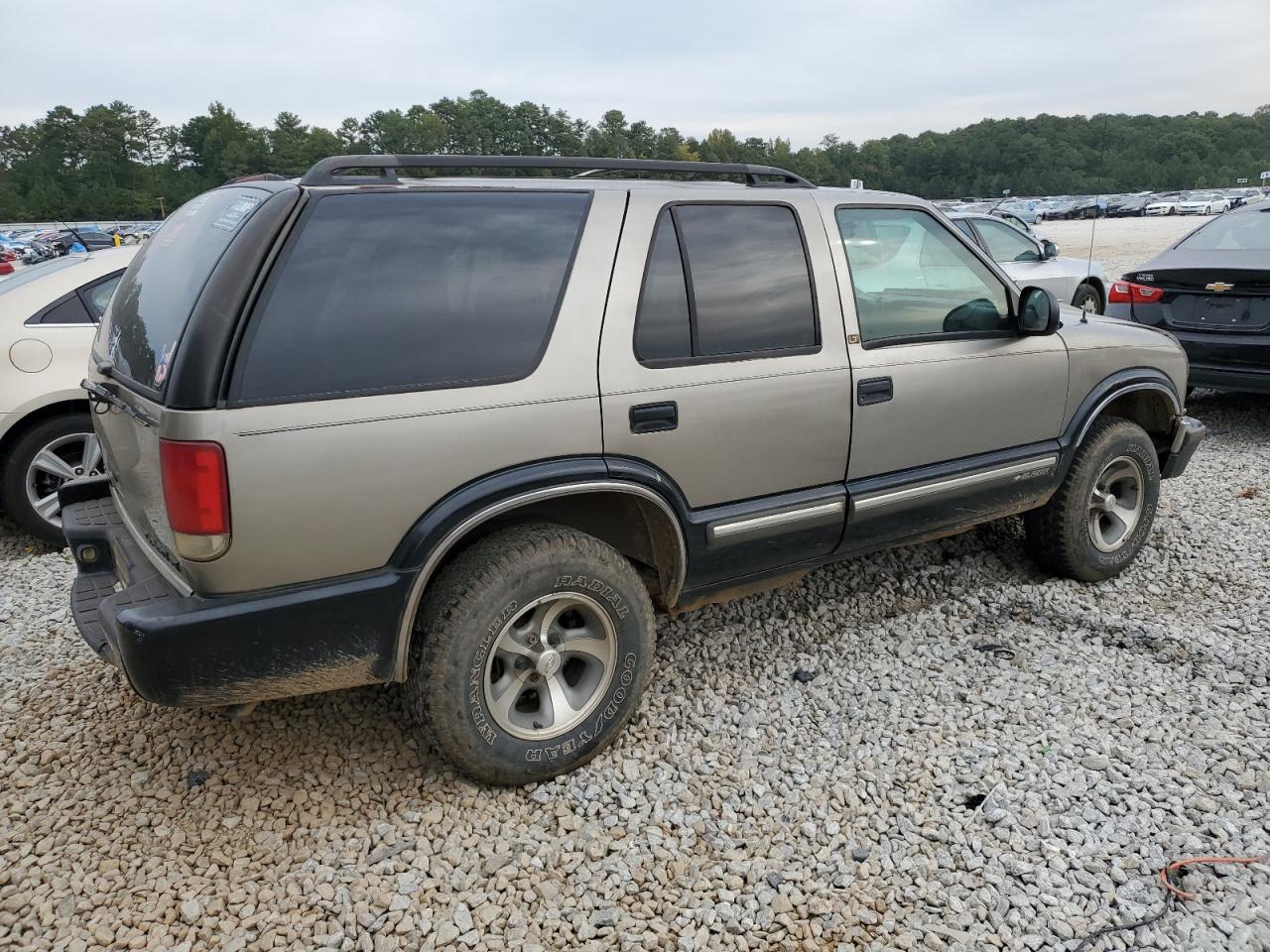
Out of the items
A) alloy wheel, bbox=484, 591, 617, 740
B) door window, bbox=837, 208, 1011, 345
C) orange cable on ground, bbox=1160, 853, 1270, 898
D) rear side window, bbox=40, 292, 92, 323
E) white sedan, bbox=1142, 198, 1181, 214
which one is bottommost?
orange cable on ground, bbox=1160, 853, 1270, 898

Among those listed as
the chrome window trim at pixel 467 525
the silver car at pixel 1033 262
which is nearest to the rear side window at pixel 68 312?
the chrome window trim at pixel 467 525

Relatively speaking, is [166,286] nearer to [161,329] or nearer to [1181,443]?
[161,329]

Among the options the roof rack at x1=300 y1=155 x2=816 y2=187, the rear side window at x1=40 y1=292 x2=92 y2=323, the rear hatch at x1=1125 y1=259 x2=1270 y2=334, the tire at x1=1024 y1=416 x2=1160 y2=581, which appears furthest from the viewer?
the rear hatch at x1=1125 y1=259 x2=1270 y2=334

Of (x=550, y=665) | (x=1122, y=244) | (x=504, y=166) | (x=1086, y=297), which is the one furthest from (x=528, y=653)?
(x=1122, y=244)

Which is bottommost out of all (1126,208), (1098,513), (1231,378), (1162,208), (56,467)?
(1098,513)

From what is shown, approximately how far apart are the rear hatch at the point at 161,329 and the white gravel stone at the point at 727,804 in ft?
3.01

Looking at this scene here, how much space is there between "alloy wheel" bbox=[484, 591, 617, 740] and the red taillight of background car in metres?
6.27

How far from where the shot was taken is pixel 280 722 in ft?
11.0

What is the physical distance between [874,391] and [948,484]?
632 millimetres

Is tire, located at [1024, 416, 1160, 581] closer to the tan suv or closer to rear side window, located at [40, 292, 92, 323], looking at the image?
the tan suv

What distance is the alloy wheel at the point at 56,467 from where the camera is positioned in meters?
5.13

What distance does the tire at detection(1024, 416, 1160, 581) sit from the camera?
4.30 m

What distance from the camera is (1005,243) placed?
35.5ft

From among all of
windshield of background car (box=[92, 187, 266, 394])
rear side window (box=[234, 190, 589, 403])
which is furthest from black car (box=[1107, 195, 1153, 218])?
windshield of background car (box=[92, 187, 266, 394])
